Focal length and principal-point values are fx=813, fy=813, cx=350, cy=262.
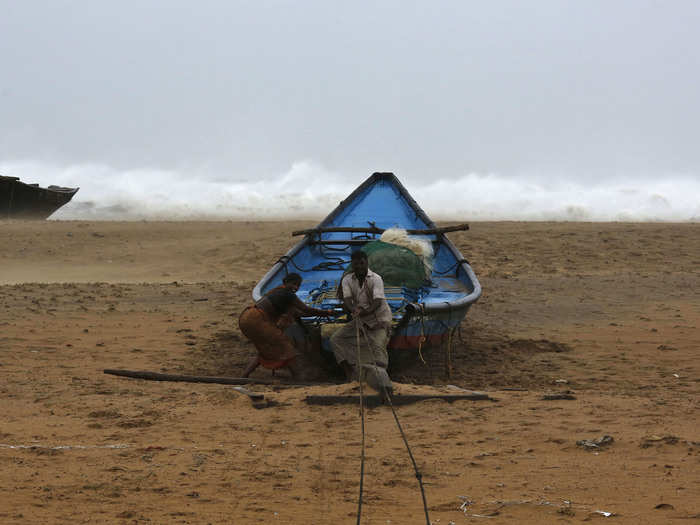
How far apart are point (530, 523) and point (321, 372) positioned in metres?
4.32

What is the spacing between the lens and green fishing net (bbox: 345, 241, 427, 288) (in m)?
8.47


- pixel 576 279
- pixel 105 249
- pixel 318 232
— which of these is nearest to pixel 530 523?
pixel 318 232

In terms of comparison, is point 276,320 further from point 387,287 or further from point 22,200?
point 22,200

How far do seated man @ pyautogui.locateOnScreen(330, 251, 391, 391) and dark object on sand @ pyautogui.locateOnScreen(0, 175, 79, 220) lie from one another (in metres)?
18.1

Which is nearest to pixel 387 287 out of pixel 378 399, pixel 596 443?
pixel 378 399

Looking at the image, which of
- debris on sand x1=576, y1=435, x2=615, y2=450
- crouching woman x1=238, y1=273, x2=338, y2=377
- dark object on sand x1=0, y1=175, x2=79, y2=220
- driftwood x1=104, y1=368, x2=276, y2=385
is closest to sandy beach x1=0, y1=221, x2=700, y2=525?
debris on sand x1=576, y1=435, x2=615, y2=450

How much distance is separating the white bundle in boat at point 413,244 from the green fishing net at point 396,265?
23cm

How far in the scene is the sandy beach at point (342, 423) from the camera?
3.91m

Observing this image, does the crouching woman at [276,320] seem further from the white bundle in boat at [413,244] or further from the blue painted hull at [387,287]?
the white bundle in boat at [413,244]

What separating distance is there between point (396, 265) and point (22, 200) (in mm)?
→ 17787

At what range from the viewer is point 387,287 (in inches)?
328

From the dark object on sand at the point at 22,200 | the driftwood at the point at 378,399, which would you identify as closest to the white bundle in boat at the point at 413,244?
the driftwood at the point at 378,399

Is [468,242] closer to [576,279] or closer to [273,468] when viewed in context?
[576,279]

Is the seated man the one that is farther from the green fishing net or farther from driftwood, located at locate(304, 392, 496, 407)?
the green fishing net
